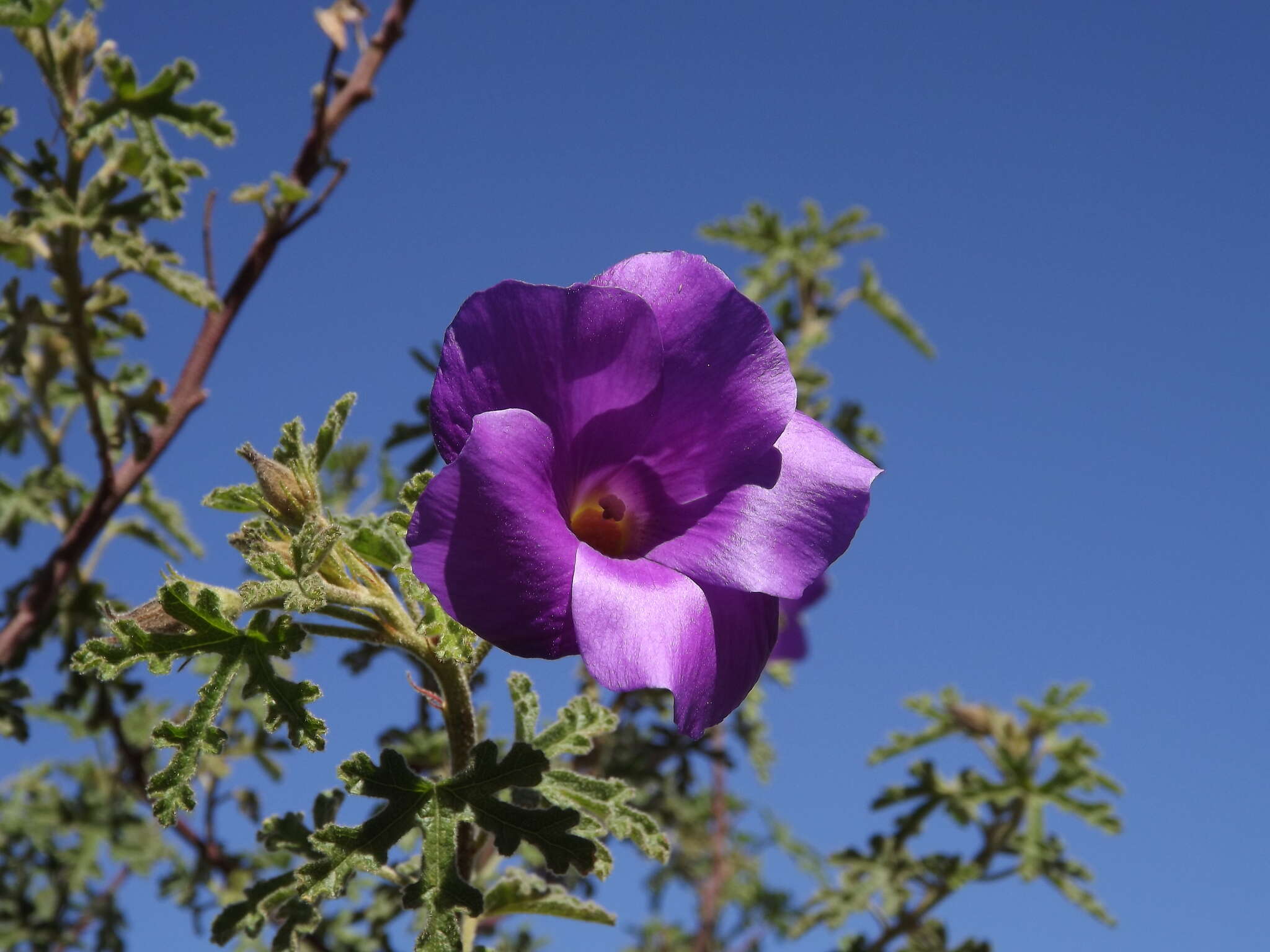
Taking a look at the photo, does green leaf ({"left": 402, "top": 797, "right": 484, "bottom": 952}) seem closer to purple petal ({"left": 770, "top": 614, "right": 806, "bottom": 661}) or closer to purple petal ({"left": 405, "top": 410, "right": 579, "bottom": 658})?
purple petal ({"left": 405, "top": 410, "right": 579, "bottom": 658})

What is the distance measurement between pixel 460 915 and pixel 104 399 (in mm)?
2105

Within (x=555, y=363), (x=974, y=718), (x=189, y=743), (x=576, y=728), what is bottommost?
Result: (x=189, y=743)

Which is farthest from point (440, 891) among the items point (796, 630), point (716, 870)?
point (716, 870)

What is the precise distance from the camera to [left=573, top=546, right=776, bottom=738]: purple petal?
1.28m

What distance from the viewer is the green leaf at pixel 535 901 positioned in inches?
76.5

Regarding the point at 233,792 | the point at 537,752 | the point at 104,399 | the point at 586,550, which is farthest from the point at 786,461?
the point at 233,792

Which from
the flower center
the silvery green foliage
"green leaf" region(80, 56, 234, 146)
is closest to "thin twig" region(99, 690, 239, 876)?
the silvery green foliage

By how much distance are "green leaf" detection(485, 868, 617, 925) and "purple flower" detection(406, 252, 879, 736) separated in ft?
2.31

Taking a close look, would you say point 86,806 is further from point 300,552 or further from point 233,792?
point 300,552

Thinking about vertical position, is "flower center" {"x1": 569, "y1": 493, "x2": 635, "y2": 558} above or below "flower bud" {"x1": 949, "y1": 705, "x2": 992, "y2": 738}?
below

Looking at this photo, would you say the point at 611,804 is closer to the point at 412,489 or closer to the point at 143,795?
the point at 412,489

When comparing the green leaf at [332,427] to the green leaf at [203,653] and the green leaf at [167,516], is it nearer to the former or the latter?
the green leaf at [203,653]

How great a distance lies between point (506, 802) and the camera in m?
1.61

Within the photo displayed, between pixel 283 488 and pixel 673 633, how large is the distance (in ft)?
1.92
